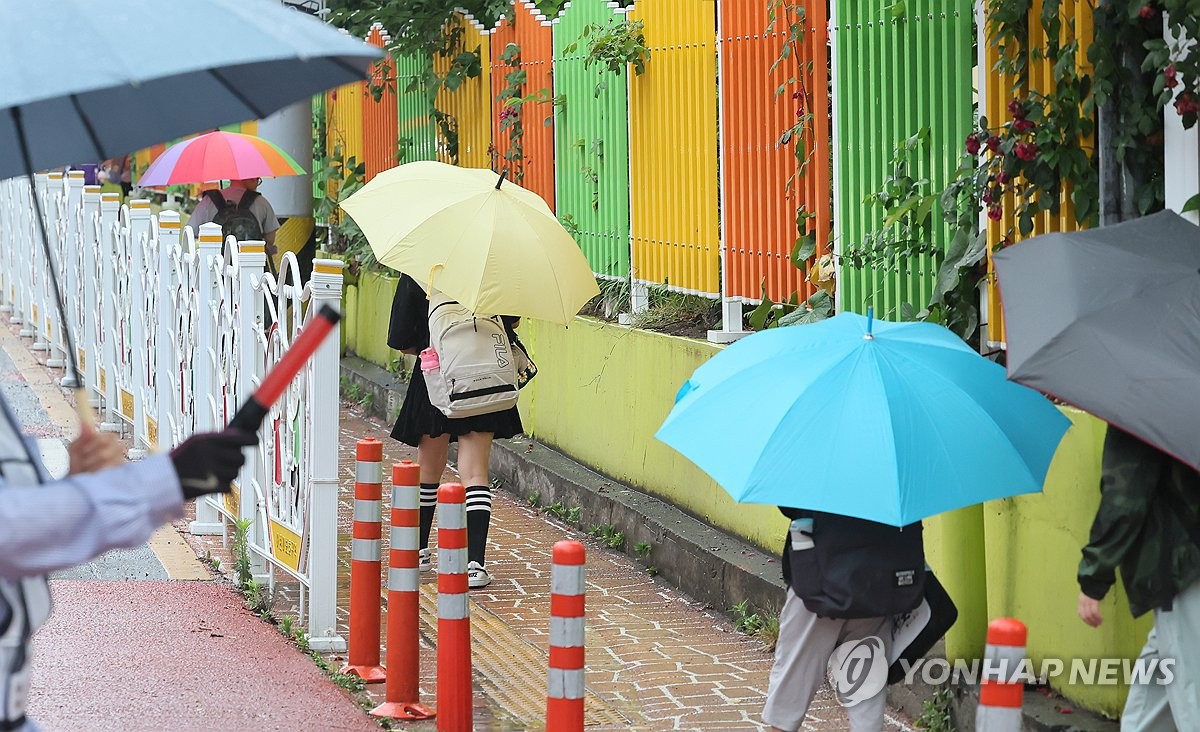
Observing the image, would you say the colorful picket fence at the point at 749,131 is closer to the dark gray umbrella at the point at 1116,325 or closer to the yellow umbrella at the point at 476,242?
the yellow umbrella at the point at 476,242

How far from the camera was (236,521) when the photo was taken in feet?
27.1

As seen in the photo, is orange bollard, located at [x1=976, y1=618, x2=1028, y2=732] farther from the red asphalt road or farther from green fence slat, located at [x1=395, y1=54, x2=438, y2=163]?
green fence slat, located at [x1=395, y1=54, x2=438, y2=163]

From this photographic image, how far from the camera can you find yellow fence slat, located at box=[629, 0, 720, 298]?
902 centimetres

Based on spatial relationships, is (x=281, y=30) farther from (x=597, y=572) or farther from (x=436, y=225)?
(x=597, y=572)

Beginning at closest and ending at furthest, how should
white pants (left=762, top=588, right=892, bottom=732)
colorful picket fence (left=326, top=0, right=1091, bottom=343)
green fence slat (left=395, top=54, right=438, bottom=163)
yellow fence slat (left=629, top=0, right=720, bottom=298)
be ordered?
1. white pants (left=762, top=588, right=892, bottom=732)
2. colorful picket fence (left=326, top=0, right=1091, bottom=343)
3. yellow fence slat (left=629, top=0, right=720, bottom=298)
4. green fence slat (left=395, top=54, right=438, bottom=163)

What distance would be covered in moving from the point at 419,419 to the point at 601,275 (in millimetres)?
2625

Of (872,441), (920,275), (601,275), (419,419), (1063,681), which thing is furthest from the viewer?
(601,275)

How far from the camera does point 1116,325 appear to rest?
13.8 ft

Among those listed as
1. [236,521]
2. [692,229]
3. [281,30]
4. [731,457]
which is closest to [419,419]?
[236,521]

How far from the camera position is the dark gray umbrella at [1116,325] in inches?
160

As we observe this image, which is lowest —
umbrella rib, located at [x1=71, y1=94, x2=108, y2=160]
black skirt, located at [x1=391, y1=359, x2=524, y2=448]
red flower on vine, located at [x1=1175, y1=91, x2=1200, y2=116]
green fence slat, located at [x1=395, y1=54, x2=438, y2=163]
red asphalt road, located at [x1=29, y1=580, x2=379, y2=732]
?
red asphalt road, located at [x1=29, y1=580, x2=379, y2=732]

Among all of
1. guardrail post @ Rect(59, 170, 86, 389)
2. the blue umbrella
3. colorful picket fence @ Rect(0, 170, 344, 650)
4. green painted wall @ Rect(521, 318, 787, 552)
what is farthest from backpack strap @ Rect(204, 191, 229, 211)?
the blue umbrella

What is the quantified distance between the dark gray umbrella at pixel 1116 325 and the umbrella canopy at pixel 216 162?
8.10 metres

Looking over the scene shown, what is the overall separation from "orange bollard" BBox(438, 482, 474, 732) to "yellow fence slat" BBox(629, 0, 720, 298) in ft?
11.2
